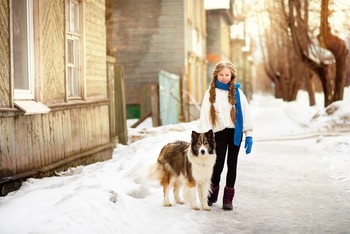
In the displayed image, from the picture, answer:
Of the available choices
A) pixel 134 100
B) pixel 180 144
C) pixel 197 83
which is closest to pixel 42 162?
pixel 180 144

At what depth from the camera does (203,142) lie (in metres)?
6.27

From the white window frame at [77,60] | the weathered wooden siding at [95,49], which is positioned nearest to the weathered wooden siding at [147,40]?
the weathered wooden siding at [95,49]

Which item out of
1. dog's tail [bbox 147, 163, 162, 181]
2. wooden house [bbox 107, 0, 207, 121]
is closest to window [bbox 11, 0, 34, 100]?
dog's tail [bbox 147, 163, 162, 181]

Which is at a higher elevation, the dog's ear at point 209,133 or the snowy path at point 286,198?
the dog's ear at point 209,133

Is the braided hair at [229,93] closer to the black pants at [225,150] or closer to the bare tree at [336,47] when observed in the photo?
the black pants at [225,150]

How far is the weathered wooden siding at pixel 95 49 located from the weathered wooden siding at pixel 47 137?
50 centimetres

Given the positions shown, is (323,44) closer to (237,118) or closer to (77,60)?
(77,60)

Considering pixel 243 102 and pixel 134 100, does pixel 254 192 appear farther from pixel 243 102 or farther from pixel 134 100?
pixel 134 100

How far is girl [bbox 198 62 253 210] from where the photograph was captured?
6.78 metres

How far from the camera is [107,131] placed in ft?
43.3

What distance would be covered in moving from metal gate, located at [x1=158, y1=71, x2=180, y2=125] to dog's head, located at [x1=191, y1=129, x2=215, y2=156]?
502 inches

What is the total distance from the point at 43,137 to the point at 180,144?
9.91 feet

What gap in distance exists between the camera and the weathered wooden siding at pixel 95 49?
11758 mm

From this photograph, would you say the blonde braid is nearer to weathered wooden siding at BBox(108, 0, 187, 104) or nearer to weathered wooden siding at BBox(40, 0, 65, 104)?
weathered wooden siding at BBox(40, 0, 65, 104)
